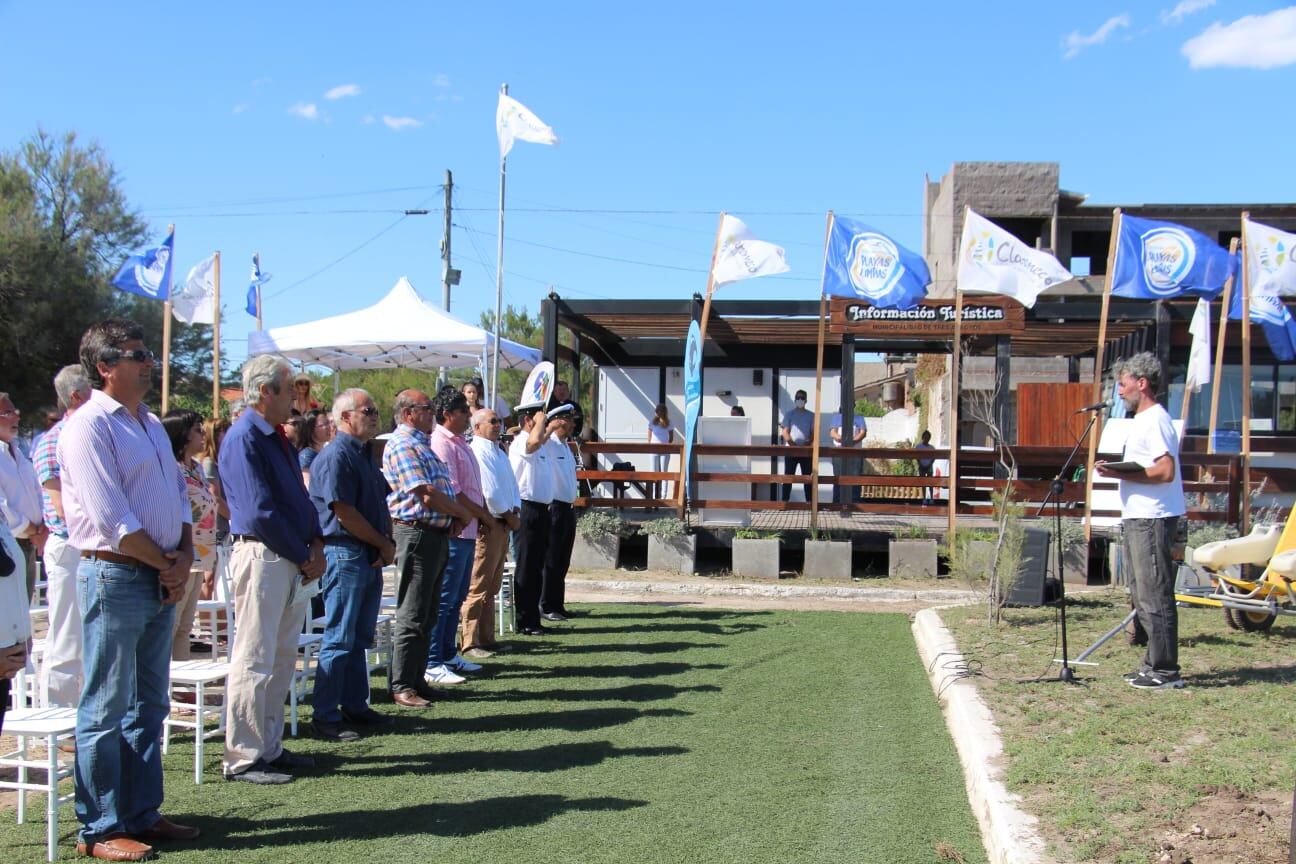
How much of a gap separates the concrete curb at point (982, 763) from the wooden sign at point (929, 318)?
26.4 feet

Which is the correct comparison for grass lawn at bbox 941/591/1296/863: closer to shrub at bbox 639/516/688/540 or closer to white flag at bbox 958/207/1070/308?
white flag at bbox 958/207/1070/308

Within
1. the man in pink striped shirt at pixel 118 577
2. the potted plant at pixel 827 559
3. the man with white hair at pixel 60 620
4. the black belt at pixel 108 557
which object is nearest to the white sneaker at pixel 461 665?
the man with white hair at pixel 60 620

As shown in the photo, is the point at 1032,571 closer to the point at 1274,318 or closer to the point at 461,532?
the point at 461,532

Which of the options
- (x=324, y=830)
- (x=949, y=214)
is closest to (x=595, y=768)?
Answer: (x=324, y=830)

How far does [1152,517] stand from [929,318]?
9167 mm

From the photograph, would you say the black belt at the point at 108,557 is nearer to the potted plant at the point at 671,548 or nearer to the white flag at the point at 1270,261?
Result: the potted plant at the point at 671,548

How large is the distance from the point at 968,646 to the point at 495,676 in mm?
3418

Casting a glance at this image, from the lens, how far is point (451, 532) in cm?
663

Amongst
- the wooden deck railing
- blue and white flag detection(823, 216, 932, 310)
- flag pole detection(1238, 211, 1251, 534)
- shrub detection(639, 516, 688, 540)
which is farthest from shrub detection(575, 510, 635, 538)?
flag pole detection(1238, 211, 1251, 534)

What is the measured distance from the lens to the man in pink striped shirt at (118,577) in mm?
3820

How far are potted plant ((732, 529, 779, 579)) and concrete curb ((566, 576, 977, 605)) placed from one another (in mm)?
484

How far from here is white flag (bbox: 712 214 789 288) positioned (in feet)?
43.5

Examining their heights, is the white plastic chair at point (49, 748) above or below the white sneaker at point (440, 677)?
above

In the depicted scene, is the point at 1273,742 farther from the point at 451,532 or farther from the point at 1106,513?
the point at 1106,513
